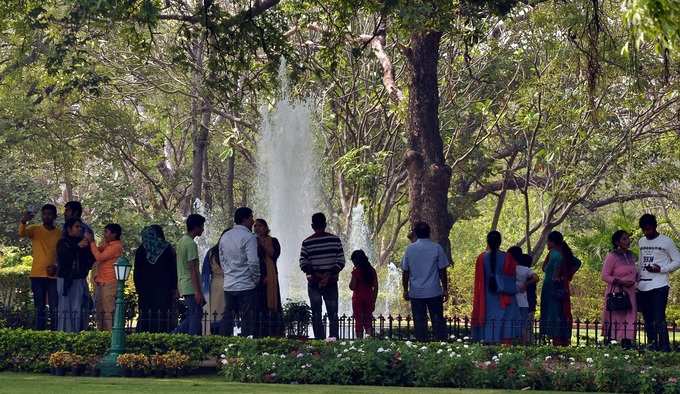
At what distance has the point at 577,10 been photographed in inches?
1042

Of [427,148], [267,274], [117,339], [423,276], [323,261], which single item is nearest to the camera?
[117,339]

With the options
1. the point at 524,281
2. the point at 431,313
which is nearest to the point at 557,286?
the point at 524,281

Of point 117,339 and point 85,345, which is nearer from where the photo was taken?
point 117,339

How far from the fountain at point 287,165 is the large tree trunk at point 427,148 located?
11.7 metres

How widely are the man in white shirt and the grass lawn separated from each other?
14.1 feet

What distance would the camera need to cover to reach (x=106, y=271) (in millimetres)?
18250

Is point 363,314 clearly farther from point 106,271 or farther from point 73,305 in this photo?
point 73,305

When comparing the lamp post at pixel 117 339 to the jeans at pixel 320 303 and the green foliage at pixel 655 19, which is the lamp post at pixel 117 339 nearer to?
the jeans at pixel 320 303

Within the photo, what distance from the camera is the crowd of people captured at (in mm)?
17469

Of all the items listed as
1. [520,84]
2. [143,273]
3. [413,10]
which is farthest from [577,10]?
[143,273]

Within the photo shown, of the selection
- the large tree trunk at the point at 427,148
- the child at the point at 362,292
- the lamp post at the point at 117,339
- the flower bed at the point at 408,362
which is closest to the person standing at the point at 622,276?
the flower bed at the point at 408,362

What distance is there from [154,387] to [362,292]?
5356 mm

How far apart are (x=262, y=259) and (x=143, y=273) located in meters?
1.51

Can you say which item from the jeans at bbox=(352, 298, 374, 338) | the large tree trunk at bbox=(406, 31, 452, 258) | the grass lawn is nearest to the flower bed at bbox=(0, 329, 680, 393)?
the grass lawn
